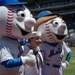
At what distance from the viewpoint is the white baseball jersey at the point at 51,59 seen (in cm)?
611

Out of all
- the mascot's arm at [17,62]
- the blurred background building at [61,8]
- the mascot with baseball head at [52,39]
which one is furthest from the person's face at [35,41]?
the blurred background building at [61,8]

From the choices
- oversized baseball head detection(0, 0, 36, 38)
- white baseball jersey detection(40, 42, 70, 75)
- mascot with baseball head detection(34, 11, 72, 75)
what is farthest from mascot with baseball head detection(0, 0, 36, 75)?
white baseball jersey detection(40, 42, 70, 75)

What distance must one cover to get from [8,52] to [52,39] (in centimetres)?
150

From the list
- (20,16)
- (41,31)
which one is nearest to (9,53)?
(20,16)

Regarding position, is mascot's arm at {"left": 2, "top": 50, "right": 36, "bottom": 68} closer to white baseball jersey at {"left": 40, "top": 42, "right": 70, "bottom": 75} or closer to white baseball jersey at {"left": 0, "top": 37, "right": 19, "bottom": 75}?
white baseball jersey at {"left": 0, "top": 37, "right": 19, "bottom": 75}

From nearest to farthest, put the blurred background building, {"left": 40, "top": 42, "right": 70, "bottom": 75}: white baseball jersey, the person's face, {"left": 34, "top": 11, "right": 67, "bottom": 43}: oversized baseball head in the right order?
the person's face, {"left": 34, "top": 11, "right": 67, "bottom": 43}: oversized baseball head, {"left": 40, "top": 42, "right": 70, "bottom": 75}: white baseball jersey, the blurred background building

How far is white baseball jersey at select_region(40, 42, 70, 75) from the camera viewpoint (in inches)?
240

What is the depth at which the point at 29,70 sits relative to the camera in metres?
5.57

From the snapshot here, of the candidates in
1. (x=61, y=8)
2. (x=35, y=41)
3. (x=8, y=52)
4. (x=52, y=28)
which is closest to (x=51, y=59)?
(x=52, y=28)

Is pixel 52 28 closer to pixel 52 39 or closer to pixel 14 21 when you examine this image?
pixel 52 39

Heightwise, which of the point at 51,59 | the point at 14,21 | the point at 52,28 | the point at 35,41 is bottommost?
the point at 51,59

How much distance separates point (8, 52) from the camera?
15.0 ft

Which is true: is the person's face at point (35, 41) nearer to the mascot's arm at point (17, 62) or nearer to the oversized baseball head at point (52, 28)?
the oversized baseball head at point (52, 28)

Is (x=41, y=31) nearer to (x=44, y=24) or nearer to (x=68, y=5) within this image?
(x=44, y=24)
